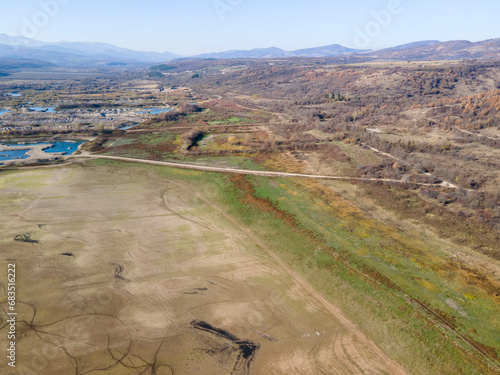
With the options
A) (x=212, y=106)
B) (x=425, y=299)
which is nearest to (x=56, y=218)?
(x=425, y=299)

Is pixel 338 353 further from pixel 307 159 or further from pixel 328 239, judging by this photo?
pixel 307 159

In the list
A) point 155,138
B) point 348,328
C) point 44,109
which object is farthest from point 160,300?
point 44,109

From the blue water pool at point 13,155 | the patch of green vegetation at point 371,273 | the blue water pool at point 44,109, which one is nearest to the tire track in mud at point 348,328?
the patch of green vegetation at point 371,273

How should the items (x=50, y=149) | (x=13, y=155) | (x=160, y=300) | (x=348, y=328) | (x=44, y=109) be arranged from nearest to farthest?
1. (x=348, y=328)
2. (x=160, y=300)
3. (x=13, y=155)
4. (x=50, y=149)
5. (x=44, y=109)

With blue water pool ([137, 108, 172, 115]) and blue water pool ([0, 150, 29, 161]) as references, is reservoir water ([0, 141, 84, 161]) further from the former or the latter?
blue water pool ([137, 108, 172, 115])

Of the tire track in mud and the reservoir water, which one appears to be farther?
the reservoir water

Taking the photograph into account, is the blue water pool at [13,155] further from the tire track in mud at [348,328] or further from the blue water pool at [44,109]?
the blue water pool at [44,109]

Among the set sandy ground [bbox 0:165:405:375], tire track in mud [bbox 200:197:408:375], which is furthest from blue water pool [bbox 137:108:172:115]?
tire track in mud [bbox 200:197:408:375]

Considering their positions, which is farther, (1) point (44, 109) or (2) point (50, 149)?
(1) point (44, 109)

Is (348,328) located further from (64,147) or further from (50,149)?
(64,147)
